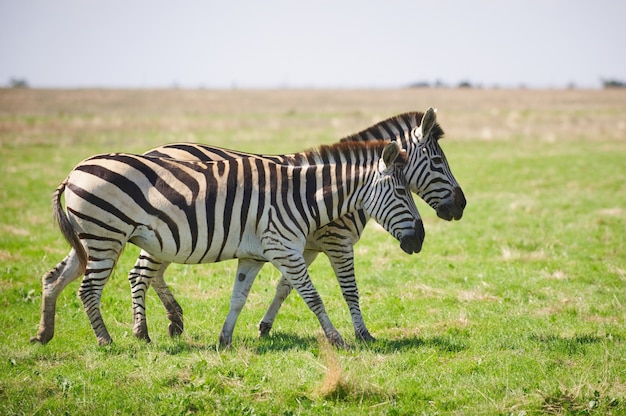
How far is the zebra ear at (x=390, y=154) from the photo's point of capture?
26.4 ft

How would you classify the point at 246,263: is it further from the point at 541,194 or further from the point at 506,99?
the point at 506,99

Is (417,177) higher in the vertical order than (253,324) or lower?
higher

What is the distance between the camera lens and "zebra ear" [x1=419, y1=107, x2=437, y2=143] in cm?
930

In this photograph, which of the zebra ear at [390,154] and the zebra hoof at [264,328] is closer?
the zebra ear at [390,154]

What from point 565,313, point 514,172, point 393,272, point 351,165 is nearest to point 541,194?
point 514,172

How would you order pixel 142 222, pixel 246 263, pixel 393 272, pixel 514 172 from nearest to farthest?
pixel 142 222, pixel 246 263, pixel 393 272, pixel 514 172

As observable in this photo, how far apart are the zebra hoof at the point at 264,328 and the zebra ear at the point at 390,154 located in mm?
2565

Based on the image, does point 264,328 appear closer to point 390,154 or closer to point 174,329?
point 174,329

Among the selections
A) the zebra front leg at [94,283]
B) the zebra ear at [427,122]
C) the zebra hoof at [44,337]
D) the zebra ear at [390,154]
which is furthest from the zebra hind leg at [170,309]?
the zebra ear at [427,122]

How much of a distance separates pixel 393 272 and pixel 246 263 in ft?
14.6

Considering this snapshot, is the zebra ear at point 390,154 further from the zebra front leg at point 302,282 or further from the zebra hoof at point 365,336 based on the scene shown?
the zebra hoof at point 365,336

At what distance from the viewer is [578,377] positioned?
6.93 meters

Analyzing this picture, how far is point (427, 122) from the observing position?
30.9ft

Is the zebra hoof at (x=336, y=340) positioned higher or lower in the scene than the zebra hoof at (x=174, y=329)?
higher
